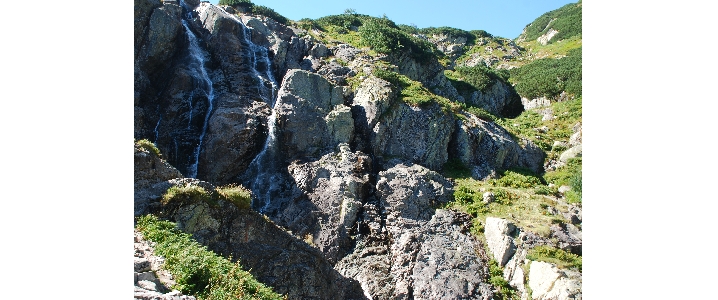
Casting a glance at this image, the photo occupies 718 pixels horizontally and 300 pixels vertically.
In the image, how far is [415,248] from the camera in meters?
18.6

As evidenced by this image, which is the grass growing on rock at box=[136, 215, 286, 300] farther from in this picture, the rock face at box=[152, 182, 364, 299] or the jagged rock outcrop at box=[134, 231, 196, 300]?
the rock face at box=[152, 182, 364, 299]

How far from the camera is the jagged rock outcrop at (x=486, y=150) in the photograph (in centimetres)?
2453

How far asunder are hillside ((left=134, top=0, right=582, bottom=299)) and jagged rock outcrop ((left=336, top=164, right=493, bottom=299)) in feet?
0.20

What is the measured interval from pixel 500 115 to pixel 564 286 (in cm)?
2727

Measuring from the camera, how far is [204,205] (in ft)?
39.0

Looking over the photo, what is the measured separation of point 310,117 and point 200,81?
7.57m

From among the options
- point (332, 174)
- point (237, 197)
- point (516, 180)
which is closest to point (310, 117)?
point (332, 174)

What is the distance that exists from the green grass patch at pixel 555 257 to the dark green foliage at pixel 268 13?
31037mm

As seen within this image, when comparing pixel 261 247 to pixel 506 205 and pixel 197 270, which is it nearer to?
pixel 197 270

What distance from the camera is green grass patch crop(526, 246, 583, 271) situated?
1545cm

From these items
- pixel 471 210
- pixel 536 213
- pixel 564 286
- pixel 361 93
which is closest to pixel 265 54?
pixel 361 93

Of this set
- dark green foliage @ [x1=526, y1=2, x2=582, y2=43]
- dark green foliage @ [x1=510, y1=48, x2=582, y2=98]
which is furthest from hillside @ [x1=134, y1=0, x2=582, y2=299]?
dark green foliage @ [x1=526, y1=2, x2=582, y2=43]
